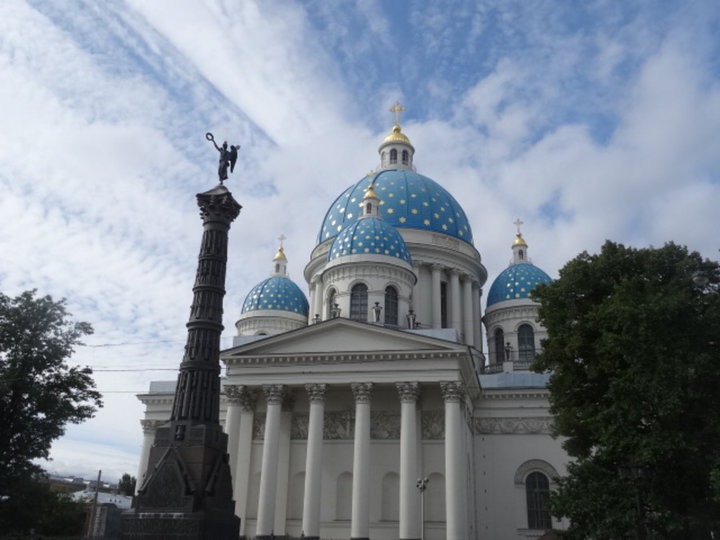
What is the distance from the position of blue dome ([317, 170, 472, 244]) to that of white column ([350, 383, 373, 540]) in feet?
48.7

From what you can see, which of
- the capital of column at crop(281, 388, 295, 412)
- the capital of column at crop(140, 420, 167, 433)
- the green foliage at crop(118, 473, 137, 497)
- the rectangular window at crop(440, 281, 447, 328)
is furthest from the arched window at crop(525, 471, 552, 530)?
the green foliage at crop(118, 473, 137, 497)

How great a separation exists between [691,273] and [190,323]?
14664mm

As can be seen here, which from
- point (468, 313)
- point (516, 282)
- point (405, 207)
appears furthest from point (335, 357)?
point (516, 282)

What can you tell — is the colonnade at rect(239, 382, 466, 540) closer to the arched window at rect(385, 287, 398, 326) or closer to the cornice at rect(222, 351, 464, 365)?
the cornice at rect(222, 351, 464, 365)

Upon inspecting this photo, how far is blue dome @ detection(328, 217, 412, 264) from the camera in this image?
3362 centimetres

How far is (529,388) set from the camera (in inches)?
1275

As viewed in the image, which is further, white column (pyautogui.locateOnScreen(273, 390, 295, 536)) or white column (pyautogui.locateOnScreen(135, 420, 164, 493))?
white column (pyautogui.locateOnScreen(135, 420, 164, 493))

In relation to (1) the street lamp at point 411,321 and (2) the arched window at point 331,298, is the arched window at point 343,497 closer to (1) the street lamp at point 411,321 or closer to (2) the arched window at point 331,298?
(1) the street lamp at point 411,321

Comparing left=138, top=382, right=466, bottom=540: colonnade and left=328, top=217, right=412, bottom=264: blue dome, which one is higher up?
left=328, top=217, right=412, bottom=264: blue dome

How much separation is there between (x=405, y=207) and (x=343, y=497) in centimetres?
1831

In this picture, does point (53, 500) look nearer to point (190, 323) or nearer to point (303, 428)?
point (303, 428)

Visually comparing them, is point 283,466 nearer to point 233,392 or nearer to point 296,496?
point 296,496

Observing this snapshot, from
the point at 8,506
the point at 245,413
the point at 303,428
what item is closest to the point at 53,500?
the point at 8,506

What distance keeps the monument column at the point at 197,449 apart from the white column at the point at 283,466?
44.0ft
